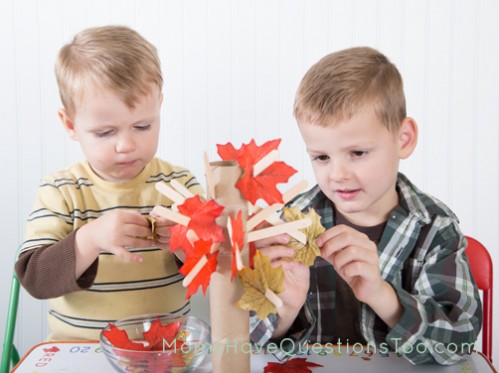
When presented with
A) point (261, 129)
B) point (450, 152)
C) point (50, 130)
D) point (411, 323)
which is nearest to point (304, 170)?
point (261, 129)

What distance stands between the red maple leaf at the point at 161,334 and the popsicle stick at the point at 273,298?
0.91 feet

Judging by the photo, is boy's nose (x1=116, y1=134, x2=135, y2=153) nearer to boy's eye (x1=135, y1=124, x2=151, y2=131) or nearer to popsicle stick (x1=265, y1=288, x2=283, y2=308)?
boy's eye (x1=135, y1=124, x2=151, y2=131)

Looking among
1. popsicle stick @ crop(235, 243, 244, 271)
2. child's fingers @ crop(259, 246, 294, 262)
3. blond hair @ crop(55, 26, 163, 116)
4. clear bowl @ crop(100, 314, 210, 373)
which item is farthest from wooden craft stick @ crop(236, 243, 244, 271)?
blond hair @ crop(55, 26, 163, 116)

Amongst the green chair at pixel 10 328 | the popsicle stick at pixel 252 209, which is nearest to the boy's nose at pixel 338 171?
the popsicle stick at pixel 252 209

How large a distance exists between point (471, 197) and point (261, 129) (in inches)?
21.4

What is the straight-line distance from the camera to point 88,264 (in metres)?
1.11

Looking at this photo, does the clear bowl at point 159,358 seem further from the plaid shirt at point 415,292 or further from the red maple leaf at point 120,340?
the plaid shirt at point 415,292

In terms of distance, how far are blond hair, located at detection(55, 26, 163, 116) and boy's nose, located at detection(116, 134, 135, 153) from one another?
0.05m

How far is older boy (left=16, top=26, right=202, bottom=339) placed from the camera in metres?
1.10

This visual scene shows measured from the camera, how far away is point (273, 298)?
0.65 m

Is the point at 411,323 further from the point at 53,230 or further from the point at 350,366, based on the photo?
the point at 53,230

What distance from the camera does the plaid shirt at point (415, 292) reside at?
93cm

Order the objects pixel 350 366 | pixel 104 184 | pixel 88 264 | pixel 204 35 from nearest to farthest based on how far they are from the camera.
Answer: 1. pixel 350 366
2. pixel 88 264
3. pixel 104 184
4. pixel 204 35

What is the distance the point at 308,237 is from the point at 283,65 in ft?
3.04
